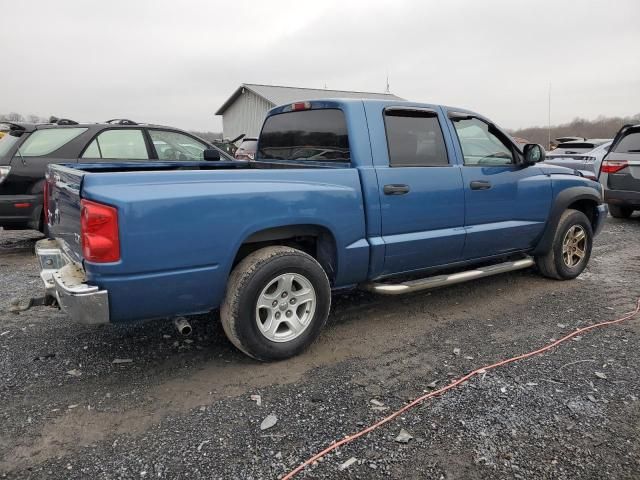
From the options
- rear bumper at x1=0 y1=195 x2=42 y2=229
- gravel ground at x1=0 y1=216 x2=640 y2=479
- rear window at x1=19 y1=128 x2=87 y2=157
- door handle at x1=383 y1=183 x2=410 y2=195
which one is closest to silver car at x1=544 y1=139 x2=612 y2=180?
gravel ground at x1=0 y1=216 x2=640 y2=479

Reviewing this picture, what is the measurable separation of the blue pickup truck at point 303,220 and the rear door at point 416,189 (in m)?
0.01

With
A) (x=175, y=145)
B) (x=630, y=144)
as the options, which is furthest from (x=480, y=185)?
(x=630, y=144)

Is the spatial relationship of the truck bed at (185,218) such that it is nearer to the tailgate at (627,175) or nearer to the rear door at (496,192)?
the rear door at (496,192)

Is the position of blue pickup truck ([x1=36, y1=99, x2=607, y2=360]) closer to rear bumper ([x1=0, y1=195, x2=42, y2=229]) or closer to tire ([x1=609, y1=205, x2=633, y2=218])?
rear bumper ([x1=0, y1=195, x2=42, y2=229])

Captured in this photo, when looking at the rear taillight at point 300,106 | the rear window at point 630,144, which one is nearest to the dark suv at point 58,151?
the rear taillight at point 300,106

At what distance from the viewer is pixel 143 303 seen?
271cm

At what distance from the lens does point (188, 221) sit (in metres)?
2.71

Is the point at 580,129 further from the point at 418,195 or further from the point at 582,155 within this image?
the point at 418,195

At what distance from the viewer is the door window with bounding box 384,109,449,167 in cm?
374

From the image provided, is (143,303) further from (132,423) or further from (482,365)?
(482,365)

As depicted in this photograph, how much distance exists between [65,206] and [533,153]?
13.1 feet

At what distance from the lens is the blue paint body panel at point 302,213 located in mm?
2623

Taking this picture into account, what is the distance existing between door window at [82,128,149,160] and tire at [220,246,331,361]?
4042mm

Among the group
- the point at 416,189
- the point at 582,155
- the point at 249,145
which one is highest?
the point at 249,145
